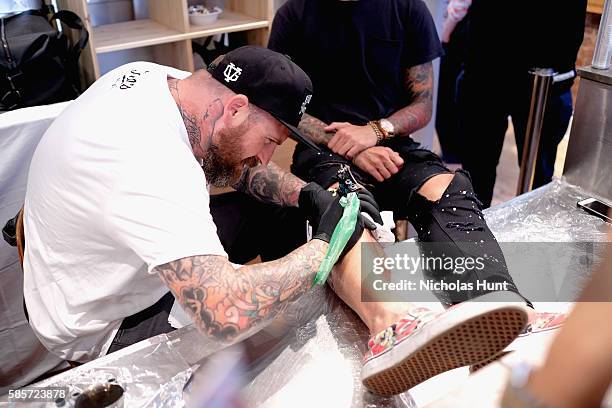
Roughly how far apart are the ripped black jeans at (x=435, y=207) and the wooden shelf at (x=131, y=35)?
2.16 feet

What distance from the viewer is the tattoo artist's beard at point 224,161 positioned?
1177 mm

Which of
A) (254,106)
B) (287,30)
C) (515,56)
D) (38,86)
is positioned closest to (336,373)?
(254,106)

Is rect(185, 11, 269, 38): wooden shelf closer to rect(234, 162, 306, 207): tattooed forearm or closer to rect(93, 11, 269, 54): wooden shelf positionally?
rect(93, 11, 269, 54): wooden shelf

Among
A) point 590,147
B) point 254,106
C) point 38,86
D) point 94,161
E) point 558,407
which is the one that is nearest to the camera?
point 558,407

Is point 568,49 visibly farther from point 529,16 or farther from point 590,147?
point 590,147

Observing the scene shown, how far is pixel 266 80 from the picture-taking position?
115 cm

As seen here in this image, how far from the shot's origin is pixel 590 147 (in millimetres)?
1649

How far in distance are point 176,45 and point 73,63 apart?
0.40m

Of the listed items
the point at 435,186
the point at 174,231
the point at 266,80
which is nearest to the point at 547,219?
the point at 435,186

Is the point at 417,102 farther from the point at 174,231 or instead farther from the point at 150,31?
the point at 174,231

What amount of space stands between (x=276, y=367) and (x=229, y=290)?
0.22 meters

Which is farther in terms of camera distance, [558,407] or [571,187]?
[571,187]

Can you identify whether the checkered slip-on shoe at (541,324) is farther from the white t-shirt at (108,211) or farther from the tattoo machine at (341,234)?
the white t-shirt at (108,211)

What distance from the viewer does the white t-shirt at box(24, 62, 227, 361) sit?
3.09 feet
